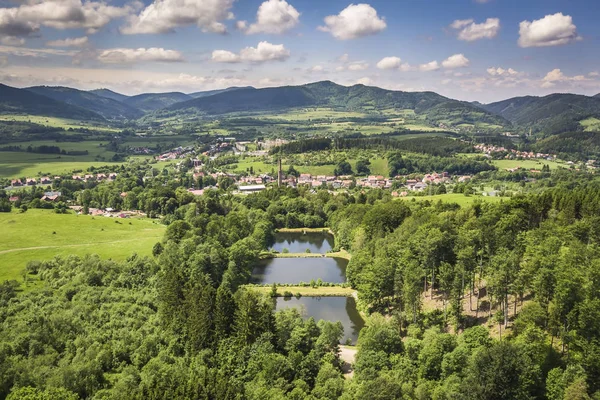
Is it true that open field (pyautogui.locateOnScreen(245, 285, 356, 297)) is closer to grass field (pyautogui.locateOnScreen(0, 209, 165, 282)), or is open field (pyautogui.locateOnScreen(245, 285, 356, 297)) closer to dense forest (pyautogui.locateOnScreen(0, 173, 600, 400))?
dense forest (pyautogui.locateOnScreen(0, 173, 600, 400))

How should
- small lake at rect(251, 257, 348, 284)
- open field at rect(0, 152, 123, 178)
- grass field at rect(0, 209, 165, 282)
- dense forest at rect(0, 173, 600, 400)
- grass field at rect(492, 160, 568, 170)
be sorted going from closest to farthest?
dense forest at rect(0, 173, 600, 400) → grass field at rect(0, 209, 165, 282) → small lake at rect(251, 257, 348, 284) → open field at rect(0, 152, 123, 178) → grass field at rect(492, 160, 568, 170)

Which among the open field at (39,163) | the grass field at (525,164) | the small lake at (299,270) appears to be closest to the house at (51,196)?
the open field at (39,163)

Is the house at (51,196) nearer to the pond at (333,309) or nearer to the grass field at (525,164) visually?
the pond at (333,309)

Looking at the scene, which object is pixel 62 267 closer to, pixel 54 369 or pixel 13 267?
pixel 13 267

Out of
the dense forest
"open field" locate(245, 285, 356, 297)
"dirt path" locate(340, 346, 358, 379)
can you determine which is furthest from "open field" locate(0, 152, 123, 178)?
"dirt path" locate(340, 346, 358, 379)

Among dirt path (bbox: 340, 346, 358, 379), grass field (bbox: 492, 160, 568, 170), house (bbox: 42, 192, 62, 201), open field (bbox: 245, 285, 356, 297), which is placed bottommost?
open field (bbox: 245, 285, 356, 297)
